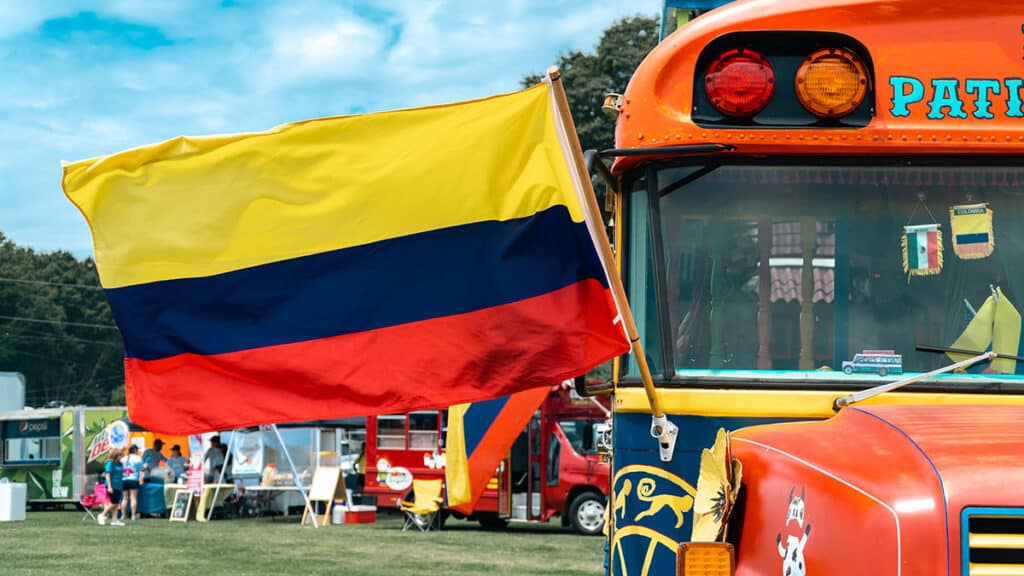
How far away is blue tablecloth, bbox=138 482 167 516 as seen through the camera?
2655 cm

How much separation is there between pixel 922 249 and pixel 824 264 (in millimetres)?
307

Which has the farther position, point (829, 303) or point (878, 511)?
point (829, 303)

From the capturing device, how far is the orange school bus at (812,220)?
428 centimetres

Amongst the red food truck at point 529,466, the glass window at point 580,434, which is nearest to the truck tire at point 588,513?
the red food truck at point 529,466

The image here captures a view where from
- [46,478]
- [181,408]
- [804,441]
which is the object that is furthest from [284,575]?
[46,478]

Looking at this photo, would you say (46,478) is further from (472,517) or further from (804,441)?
(804,441)

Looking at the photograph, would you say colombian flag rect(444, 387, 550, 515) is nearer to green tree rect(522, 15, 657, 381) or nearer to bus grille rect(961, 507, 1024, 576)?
bus grille rect(961, 507, 1024, 576)

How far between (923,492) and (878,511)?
0.35 feet

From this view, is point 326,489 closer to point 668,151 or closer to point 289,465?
point 289,465

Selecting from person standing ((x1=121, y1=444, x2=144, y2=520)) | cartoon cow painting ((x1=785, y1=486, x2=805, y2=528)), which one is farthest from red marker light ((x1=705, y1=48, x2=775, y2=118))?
person standing ((x1=121, y1=444, x2=144, y2=520))

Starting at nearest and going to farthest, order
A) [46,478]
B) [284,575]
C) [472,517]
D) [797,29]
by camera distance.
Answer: [797,29] < [284,575] < [472,517] < [46,478]

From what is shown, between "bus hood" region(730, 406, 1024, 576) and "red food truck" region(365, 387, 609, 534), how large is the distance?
18.6 meters

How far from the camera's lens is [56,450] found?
30484 millimetres

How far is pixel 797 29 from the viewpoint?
434 centimetres
